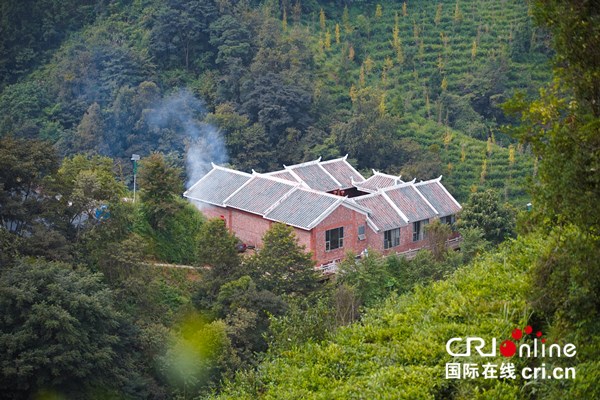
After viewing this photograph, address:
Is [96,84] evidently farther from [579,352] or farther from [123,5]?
[579,352]

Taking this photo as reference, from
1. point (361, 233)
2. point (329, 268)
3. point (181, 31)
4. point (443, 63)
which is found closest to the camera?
point (329, 268)

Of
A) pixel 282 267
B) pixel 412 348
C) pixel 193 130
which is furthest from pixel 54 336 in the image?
pixel 193 130

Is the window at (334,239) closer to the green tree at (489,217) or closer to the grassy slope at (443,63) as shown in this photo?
the green tree at (489,217)

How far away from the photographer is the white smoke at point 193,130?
26047 mm

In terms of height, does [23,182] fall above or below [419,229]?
above

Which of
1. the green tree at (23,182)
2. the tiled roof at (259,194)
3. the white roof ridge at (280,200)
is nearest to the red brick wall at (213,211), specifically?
the tiled roof at (259,194)

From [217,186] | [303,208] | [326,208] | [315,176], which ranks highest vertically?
[326,208]

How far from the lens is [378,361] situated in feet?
22.7

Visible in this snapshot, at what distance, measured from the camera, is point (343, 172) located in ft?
78.7

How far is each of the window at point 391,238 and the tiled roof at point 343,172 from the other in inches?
105

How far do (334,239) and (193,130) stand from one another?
863cm

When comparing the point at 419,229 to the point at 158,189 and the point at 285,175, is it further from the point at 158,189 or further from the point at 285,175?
the point at 158,189

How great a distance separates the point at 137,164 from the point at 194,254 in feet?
16.8

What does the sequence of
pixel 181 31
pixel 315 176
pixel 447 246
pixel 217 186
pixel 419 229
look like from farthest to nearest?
1. pixel 181 31
2. pixel 315 176
3. pixel 217 186
4. pixel 419 229
5. pixel 447 246
